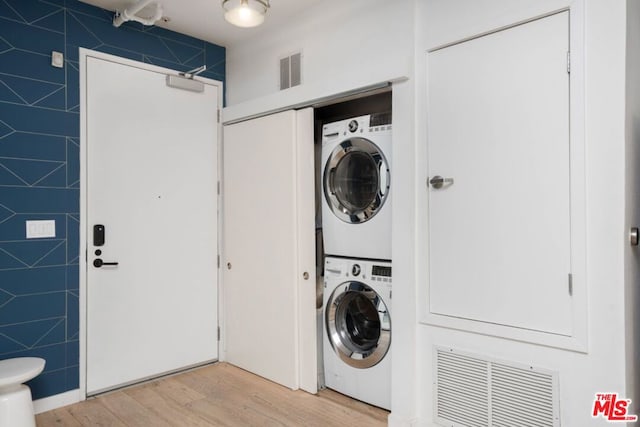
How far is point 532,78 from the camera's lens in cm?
195

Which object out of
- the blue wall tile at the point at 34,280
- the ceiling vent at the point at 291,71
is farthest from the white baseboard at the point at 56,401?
the ceiling vent at the point at 291,71

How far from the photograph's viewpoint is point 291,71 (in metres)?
3.08

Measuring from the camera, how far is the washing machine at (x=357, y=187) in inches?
103

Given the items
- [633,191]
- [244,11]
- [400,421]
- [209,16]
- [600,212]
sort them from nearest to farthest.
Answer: [600,212]
[633,191]
[244,11]
[400,421]
[209,16]


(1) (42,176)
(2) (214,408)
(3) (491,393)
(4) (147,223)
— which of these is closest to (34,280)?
(1) (42,176)

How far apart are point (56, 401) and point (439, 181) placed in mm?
2675

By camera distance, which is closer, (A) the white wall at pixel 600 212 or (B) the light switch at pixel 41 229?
(A) the white wall at pixel 600 212

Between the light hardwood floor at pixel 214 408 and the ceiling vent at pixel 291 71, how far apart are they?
2.13 metres

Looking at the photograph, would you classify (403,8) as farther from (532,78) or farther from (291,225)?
(291,225)

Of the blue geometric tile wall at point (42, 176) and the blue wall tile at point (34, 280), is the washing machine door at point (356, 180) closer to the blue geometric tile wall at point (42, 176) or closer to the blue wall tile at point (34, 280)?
the blue geometric tile wall at point (42, 176)

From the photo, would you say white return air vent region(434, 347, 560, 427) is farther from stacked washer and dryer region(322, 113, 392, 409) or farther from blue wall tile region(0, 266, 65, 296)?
blue wall tile region(0, 266, 65, 296)

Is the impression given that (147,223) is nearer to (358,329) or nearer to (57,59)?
(57,59)

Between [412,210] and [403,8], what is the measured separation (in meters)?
1.13

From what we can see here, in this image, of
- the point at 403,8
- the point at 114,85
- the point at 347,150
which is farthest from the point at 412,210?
the point at 114,85
